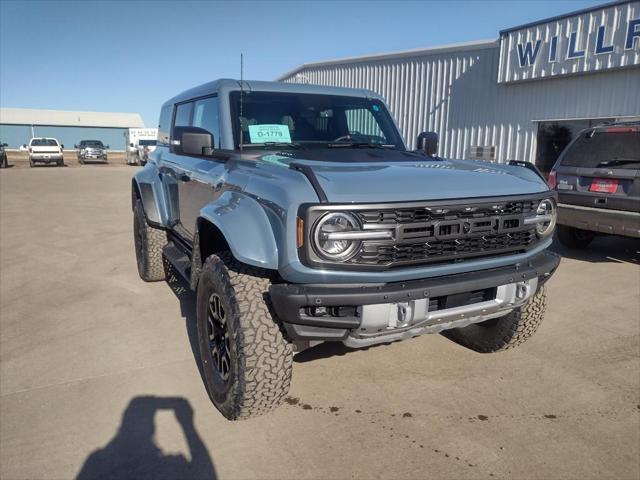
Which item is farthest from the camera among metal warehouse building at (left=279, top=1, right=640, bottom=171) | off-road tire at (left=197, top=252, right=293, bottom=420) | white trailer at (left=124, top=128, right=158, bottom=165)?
white trailer at (left=124, top=128, right=158, bottom=165)

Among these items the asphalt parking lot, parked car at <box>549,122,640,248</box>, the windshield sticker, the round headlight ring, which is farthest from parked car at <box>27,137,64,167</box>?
the round headlight ring

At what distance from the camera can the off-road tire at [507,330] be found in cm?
347

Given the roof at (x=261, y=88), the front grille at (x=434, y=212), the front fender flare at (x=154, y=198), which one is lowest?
the front fender flare at (x=154, y=198)

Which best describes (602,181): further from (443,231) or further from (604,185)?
(443,231)

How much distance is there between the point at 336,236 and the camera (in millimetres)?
2320

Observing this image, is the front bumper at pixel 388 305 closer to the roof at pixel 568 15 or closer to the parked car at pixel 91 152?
the roof at pixel 568 15

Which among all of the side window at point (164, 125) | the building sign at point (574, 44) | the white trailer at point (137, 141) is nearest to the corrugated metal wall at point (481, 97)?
the building sign at point (574, 44)

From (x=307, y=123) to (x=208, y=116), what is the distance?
2.72 feet

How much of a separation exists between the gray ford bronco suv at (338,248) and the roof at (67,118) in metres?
73.6

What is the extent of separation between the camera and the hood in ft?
8.02

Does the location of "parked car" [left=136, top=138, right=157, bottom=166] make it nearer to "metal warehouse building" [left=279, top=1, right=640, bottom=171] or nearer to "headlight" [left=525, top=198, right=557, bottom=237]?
"metal warehouse building" [left=279, top=1, right=640, bottom=171]

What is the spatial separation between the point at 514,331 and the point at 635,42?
8.95 metres

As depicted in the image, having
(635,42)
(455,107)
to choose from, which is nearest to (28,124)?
(455,107)

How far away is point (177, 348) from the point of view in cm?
386
